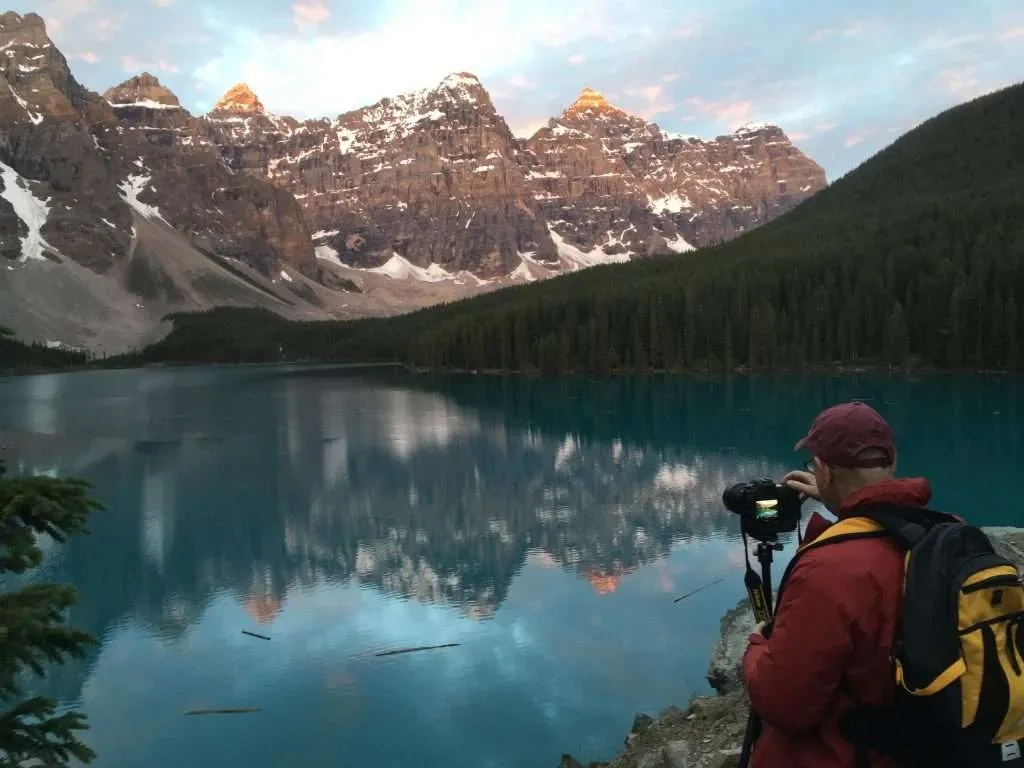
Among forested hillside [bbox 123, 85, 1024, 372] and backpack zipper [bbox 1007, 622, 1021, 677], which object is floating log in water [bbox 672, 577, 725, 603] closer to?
backpack zipper [bbox 1007, 622, 1021, 677]

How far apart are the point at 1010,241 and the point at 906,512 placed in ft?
291

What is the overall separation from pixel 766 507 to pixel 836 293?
83759 mm

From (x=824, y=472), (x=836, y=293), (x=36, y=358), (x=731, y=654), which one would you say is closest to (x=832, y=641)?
(x=824, y=472)

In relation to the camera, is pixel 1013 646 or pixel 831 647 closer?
pixel 1013 646

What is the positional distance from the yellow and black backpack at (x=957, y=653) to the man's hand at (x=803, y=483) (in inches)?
29.8

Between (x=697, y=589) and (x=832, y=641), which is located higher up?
(x=832, y=641)

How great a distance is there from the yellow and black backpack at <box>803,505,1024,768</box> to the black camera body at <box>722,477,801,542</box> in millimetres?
882

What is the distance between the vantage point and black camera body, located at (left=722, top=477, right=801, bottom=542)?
3570mm

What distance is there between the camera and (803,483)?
11.6 ft

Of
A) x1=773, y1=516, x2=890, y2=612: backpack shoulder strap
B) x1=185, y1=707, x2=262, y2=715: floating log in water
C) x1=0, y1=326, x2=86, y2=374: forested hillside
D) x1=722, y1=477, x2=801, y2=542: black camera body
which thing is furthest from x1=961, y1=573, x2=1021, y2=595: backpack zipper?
x1=0, y1=326, x2=86, y2=374: forested hillside

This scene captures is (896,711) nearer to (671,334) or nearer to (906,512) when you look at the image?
(906,512)

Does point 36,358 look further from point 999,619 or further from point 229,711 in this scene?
point 999,619

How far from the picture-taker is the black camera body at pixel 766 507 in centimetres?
357

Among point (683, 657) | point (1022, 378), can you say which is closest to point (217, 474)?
point (683, 657)
